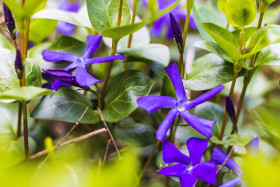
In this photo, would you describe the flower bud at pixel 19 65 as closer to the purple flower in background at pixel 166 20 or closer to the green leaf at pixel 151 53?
the green leaf at pixel 151 53

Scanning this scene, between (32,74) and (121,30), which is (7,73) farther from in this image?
(121,30)

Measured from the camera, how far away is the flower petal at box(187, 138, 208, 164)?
0.72 m

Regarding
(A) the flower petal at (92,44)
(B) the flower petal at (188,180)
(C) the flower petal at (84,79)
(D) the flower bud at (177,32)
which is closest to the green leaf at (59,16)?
(A) the flower petal at (92,44)

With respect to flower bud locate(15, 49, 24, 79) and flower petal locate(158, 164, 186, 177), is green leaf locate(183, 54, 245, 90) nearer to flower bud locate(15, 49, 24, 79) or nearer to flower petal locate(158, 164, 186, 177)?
flower petal locate(158, 164, 186, 177)

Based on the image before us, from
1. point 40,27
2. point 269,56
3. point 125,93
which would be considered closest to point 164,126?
point 125,93

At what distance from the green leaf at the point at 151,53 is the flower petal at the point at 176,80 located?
0.09 meters

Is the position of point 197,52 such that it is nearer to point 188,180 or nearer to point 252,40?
point 252,40

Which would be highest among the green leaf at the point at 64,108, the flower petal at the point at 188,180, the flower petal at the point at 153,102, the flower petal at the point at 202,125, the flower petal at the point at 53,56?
the flower petal at the point at 53,56

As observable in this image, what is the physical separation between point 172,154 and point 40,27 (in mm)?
622

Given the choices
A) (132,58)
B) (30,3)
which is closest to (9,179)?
(30,3)

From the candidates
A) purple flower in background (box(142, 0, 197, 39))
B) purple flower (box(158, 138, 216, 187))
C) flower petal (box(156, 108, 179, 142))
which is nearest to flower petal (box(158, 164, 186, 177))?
purple flower (box(158, 138, 216, 187))

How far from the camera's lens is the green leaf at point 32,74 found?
0.75 metres

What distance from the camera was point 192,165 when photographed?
76 centimetres

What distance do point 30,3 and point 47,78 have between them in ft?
1.41
